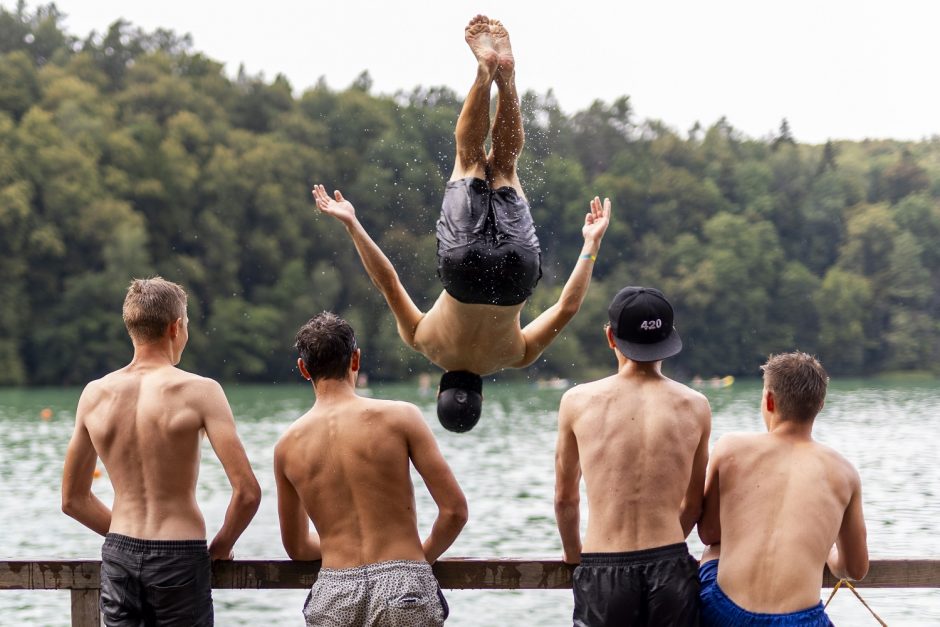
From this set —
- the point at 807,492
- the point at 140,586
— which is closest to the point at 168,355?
the point at 140,586

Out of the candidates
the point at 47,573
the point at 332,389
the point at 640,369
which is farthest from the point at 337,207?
the point at 47,573

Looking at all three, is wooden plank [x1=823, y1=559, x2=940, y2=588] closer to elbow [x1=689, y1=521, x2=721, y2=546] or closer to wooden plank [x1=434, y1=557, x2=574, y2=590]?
elbow [x1=689, y1=521, x2=721, y2=546]

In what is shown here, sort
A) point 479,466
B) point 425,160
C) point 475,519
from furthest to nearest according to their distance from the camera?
point 425,160 < point 479,466 < point 475,519

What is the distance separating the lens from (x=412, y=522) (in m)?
4.42

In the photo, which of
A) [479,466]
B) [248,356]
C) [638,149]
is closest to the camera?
[479,466]

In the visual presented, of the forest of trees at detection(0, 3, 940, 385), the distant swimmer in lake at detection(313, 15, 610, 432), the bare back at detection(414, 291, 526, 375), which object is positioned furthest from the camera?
the forest of trees at detection(0, 3, 940, 385)

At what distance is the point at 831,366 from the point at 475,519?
60.2m

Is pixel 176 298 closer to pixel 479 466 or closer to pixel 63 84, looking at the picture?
pixel 479 466

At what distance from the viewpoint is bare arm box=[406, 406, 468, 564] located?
4.39m

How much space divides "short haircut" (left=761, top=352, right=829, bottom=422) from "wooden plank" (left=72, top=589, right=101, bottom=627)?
2.68 meters

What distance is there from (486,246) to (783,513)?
3.26 metres

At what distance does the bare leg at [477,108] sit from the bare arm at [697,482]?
3112 mm

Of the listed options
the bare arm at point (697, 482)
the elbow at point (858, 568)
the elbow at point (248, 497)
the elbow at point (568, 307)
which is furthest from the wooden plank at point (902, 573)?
the elbow at point (568, 307)

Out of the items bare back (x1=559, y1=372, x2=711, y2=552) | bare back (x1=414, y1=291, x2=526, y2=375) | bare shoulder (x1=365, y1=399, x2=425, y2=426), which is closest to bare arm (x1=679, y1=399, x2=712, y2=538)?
bare back (x1=559, y1=372, x2=711, y2=552)
